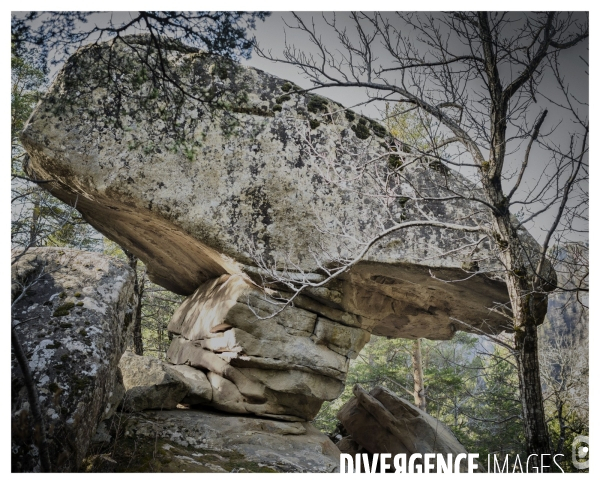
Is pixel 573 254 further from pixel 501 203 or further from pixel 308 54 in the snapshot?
pixel 308 54

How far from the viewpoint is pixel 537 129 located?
457 cm

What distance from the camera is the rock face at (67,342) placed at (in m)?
3.70

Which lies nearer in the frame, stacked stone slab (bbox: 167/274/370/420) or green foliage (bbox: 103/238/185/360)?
stacked stone slab (bbox: 167/274/370/420)

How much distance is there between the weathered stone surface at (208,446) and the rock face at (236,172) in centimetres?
175

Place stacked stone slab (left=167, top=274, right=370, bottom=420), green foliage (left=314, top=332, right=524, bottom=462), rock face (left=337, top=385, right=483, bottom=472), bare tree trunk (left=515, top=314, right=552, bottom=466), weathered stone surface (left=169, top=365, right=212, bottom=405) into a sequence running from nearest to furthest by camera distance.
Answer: bare tree trunk (left=515, top=314, right=552, bottom=466) → weathered stone surface (left=169, top=365, right=212, bottom=405) → stacked stone slab (left=167, top=274, right=370, bottom=420) → rock face (left=337, top=385, right=483, bottom=472) → green foliage (left=314, top=332, right=524, bottom=462)

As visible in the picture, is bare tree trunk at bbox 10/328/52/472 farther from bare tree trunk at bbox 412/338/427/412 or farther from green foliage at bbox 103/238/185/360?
bare tree trunk at bbox 412/338/427/412

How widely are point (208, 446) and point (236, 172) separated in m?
3.15

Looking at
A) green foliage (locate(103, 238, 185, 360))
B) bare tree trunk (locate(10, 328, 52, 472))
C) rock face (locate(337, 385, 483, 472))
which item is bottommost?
rock face (locate(337, 385, 483, 472))

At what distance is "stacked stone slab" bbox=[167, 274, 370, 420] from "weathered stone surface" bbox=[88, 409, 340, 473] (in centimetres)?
29

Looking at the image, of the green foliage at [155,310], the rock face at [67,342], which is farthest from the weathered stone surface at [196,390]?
the green foliage at [155,310]

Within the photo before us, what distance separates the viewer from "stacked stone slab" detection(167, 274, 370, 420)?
20.7 feet

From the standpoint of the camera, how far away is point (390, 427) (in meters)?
8.57

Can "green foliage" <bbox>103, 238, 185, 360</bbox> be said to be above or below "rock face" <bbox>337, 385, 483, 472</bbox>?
above

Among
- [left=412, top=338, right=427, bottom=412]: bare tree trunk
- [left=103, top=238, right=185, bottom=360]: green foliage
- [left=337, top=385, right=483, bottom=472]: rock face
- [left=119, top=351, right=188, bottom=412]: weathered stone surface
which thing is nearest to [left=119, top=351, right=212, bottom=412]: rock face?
[left=119, top=351, right=188, bottom=412]: weathered stone surface
